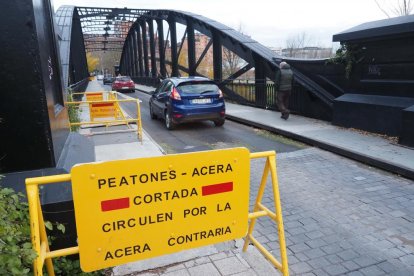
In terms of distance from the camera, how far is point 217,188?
8.16 ft

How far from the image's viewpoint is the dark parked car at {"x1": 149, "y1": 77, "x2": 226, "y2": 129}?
10273 millimetres

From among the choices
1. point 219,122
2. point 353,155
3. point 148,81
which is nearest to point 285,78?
point 219,122

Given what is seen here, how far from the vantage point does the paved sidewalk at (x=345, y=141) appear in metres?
6.15

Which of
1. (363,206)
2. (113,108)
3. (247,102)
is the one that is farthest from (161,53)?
(363,206)

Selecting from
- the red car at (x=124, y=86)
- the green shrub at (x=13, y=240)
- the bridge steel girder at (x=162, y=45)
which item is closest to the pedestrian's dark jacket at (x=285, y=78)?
the green shrub at (x=13, y=240)

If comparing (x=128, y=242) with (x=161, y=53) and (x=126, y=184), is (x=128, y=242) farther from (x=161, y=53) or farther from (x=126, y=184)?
(x=161, y=53)

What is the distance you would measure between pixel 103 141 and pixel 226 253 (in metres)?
6.15

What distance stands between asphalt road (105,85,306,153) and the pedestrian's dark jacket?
180 cm

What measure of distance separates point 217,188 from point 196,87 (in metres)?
8.27

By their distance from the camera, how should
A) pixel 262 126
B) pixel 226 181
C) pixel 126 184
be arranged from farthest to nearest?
pixel 262 126 → pixel 226 181 → pixel 126 184

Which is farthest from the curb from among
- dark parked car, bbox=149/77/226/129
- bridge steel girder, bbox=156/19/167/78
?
bridge steel girder, bbox=156/19/167/78

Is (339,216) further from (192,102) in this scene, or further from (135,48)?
(135,48)

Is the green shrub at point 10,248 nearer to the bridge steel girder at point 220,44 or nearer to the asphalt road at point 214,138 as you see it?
the asphalt road at point 214,138

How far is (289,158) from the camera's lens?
7031 mm
